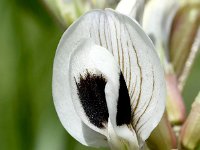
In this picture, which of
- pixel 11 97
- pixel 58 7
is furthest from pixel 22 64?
pixel 58 7

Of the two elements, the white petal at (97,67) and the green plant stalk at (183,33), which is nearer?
the white petal at (97,67)

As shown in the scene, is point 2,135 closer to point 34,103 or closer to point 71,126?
point 34,103

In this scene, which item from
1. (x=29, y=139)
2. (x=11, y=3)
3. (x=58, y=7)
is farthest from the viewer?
(x=11, y=3)

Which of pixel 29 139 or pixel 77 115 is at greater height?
pixel 77 115

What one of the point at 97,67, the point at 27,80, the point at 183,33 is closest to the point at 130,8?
the point at 97,67

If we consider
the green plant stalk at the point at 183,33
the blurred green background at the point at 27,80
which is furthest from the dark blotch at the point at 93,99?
the blurred green background at the point at 27,80

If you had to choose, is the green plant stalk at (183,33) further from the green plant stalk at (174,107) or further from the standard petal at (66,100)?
the standard petal at (66,100)

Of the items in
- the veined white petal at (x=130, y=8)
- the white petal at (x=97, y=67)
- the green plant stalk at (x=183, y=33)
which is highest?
the veined white petal at (x=130, y=8)
